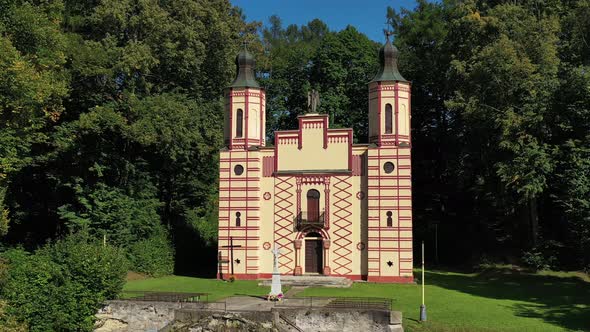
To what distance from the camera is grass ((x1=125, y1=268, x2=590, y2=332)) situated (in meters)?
20.8

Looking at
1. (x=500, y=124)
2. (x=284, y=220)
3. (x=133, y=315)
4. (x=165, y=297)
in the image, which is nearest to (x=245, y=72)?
(x=284, y=220)

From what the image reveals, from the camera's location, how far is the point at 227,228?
112 feet

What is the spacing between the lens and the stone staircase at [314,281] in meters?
31.1

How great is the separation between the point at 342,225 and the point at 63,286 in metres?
15.8

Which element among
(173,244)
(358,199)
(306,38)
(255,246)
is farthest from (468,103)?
(306,38)

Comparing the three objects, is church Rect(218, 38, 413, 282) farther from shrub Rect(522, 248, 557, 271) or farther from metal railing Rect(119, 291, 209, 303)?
metal railing Rect(119, 291, 209, 303)

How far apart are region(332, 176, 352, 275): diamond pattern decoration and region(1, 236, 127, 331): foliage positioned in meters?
13.0

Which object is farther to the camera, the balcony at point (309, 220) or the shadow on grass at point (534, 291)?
the balcony at point (309, 220)

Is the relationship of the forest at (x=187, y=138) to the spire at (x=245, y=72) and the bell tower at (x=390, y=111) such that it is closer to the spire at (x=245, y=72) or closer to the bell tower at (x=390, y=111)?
the spire at (x=245, y=72)

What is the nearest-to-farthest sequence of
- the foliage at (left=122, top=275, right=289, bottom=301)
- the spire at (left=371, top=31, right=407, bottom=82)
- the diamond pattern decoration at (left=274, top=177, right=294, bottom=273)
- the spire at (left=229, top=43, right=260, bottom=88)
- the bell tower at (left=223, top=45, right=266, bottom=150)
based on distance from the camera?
the foliage at (left=122, top=275, right=289, bottom=301)
the diamond pattern decoration at (left=274, top=177, right=294, bottom=273)
the spire at (left=371, top=31, right=407, bottom=82)
the bell tower at (left=223, top=45, right=266, bottom=150)
the spire at (left=229, top=43, right=260, bottom=88)

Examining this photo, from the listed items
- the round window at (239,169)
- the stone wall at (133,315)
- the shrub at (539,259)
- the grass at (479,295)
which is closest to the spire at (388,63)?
the round window at (239,169)

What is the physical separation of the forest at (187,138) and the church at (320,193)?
439 centimetres

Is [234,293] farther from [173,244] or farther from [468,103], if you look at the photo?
[468,103]

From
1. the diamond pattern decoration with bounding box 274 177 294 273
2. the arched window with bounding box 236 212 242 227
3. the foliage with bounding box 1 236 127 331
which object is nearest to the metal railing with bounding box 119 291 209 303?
the foliage with bounding box 1 236 127 331
